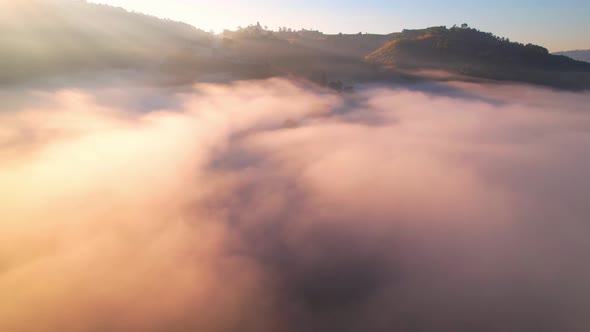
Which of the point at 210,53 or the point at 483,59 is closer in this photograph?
the point at 210,53

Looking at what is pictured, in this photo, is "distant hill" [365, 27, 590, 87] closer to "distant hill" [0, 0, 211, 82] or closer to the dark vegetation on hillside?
the dark vegetation on hillside

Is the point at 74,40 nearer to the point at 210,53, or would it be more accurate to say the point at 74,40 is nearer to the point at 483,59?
the point at 210,53

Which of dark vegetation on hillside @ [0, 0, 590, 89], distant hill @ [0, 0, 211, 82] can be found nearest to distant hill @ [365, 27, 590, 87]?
dark vegetation on hillside @ [0, 0, 590, 89]

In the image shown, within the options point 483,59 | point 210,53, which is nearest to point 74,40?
point 210,53

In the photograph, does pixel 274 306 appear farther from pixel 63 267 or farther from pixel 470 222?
pixel 470 222

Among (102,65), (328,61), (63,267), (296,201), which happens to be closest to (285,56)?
(328,61)
